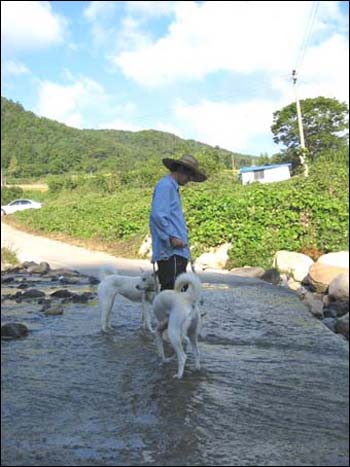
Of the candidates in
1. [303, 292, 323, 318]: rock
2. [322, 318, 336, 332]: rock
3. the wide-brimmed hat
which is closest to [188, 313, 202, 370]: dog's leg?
the wide-brimmed hat

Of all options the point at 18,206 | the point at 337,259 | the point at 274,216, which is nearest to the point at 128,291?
the point at 337,259

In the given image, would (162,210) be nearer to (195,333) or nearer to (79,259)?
(195,333)

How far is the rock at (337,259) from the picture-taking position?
11.5 meters

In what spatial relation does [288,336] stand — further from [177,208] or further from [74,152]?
[74,152]

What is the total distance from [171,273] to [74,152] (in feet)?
215

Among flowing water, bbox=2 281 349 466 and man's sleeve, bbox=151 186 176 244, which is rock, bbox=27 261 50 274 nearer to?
flowing water, bbox=2 281 349 466

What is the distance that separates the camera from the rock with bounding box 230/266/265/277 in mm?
12420

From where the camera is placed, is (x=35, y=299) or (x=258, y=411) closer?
(x=258, y=411)

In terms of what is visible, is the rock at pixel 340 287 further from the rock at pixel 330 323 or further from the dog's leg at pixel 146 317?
the dog's leg at pixel 146 317

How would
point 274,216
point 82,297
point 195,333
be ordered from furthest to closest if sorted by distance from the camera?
1. point 274,216
2. point 82,297
3. point 195,333

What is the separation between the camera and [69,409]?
4.27m

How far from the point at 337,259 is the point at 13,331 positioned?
7667mm

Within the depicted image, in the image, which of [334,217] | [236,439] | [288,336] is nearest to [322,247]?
[334,217]

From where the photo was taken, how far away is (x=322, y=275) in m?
11.4
